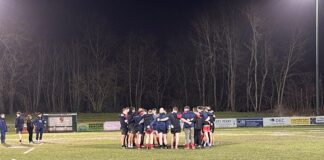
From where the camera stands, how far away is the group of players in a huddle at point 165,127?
27.9 m

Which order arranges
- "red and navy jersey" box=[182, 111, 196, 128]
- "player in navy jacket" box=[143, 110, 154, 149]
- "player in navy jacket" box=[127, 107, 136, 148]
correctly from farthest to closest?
1. "player in navy jacket" box=[127, 107, 136, 148]
2. "player in navy jacket" box=[143, 110, 154, 149]
3. "red and navy jersey" box=[182, 111, 196, 128]

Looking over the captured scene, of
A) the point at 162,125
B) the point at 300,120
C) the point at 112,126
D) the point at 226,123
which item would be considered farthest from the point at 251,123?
the point at 162,125

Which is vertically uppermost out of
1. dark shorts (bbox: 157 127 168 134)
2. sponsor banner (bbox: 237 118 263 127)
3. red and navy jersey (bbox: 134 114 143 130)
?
red and navy jersey (bbox: 134 114 143 130)

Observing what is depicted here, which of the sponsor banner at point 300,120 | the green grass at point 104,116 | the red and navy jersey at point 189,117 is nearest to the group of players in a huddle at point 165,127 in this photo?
the red and navy jersey at point 189,117

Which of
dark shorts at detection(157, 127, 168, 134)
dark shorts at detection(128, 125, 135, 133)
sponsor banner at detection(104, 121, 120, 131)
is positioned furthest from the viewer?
sponsor banner at detection(104, 121, 120, 131)

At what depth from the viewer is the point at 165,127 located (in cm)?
2822

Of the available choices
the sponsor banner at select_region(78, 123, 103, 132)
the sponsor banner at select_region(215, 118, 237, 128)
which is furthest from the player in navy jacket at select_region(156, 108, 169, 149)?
the sponsor banner at select_region(215, 118, 237, 128)

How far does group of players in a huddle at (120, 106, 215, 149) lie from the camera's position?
91.4 ft

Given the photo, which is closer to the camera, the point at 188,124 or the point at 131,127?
the point at 188,124

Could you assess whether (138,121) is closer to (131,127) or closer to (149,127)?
(131,127)

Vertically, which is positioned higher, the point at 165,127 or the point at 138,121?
the point at 138,121

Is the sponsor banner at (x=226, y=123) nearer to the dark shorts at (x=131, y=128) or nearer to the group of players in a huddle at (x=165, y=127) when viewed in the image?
the group of players in a huddle at (x=165, y=127)

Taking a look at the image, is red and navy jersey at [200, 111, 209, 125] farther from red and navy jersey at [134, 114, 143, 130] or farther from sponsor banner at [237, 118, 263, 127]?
sponsor banner at [237, 118, 263, 127]

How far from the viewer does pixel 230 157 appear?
2297 centimetres
